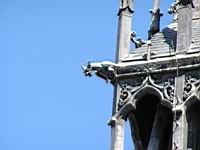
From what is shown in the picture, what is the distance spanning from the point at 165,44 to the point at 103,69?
2.22 metres

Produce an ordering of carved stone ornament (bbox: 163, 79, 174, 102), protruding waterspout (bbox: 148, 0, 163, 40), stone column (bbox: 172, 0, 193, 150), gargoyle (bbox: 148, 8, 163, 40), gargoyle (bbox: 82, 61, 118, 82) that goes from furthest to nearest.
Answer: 1. protruding waterspout (bbox: 148, 0, 163, 40)
2. gargoyle (bbox: 148, 8, 163, 40)
3. gargoyle (bbox: 82, 61, 118, 82)
4. carved stone ornament (bbox: 163, 79, 174, 102)
5. stone column (bbox: 172, 0, 193, 150)

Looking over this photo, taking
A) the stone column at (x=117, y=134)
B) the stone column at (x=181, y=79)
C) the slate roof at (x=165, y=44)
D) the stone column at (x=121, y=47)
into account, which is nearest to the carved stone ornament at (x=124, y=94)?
the stone column at (x=121, y=47)

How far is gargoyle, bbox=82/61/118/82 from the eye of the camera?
40.8 m

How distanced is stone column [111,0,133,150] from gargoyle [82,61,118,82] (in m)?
0.36

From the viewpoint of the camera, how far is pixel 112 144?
131 feet

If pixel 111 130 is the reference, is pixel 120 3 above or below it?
above

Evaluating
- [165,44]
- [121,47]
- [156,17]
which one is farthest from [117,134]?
[156,17]

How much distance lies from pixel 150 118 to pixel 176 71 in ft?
9.24

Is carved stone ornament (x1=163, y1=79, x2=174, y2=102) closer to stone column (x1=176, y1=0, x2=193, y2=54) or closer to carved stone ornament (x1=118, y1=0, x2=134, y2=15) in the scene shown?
stone column (x1=176, y1=0, x2=193, y2=54)

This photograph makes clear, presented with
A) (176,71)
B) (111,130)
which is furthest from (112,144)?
(176,71)

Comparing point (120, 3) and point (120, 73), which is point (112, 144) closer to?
point (120, 73)

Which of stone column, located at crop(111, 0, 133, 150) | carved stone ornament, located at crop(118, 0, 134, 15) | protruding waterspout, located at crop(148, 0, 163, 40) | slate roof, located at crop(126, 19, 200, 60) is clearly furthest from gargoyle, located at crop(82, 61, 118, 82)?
protruding waterspout, located at crop(148, 0, 163, 40)

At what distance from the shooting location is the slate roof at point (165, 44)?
1591 inches

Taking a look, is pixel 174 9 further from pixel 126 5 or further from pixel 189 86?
pixel 189 86
